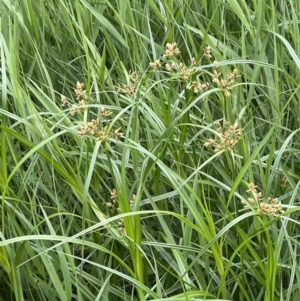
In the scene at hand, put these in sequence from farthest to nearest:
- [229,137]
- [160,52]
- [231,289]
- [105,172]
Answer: [160,52], [105,172], [231,289], [229,137]

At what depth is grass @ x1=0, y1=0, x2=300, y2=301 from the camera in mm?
1168

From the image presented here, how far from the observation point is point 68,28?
168cm

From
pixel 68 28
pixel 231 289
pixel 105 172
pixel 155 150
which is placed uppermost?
pixel 68 28

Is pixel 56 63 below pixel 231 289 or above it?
above

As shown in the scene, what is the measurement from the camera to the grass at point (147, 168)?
1.17 meters

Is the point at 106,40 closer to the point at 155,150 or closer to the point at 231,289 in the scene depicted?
the point at 155,150

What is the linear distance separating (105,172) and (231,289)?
364 millimetres

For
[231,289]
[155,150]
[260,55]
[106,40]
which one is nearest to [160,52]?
[106,40]

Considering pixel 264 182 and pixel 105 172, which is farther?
pixel 105 172

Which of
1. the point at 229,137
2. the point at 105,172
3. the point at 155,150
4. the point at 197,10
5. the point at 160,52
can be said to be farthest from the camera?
the point at 197,10

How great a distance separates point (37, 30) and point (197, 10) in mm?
416

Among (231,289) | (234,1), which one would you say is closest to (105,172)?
(231,289)

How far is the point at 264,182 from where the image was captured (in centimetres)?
127

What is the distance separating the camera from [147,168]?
122 centimetres
